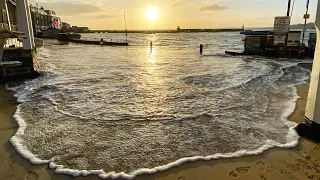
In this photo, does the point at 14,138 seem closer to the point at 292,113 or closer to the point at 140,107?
the point at 140,107

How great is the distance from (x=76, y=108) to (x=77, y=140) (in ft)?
8.43

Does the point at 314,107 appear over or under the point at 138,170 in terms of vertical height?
over

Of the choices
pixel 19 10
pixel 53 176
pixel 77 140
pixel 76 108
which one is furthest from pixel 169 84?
pixel 19 10

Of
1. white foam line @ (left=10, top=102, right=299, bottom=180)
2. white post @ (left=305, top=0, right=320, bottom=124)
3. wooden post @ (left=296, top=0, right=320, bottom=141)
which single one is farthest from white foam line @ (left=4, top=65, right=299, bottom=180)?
white post @ (left=305, top=0, right=320, bottom=124)

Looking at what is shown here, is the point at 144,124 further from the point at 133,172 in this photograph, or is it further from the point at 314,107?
the point at 314,107

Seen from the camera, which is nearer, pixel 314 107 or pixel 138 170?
pixel 138 170

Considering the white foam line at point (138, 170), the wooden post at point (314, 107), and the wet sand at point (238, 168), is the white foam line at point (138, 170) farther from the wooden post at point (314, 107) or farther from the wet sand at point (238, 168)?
the wooden post at point (314, 107)

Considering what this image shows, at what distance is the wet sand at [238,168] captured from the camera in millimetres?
4043

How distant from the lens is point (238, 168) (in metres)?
4.29

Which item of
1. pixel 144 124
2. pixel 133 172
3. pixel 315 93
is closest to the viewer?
pixel 133 172

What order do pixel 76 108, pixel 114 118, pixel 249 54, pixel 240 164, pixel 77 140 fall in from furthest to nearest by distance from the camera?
pixel 249 54 → pixel 76 108 → pixel 114 118 → pixel 77 140 → pixel 240 164

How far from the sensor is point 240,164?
174 inches

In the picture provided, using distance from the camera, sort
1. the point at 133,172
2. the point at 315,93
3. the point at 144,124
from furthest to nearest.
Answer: the point at 144,124 → the point at 315,93 → the point at 133,172

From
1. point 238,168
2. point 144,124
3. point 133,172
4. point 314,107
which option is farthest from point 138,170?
point 314,107
